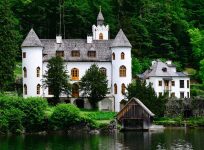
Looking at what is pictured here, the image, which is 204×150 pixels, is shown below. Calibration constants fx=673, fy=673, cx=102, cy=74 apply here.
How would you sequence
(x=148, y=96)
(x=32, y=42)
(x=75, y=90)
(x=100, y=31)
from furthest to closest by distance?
(x=100, y=31), (x=75, y=90), (x=32, y=42), (x=148, y=96)

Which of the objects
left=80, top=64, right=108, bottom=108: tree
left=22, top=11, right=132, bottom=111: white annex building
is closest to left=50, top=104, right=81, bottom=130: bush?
left=80, top=64, right=108, bottom=108: tree

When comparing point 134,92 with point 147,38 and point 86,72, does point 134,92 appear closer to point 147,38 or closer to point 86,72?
point 86,72

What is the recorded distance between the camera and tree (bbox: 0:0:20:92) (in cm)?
9612

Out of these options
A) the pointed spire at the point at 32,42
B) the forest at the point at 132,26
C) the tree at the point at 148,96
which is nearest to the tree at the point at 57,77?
the pointed spire at the point at 32,42

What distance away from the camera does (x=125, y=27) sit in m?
128

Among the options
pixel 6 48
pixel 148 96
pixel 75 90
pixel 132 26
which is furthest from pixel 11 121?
pixel 132 26

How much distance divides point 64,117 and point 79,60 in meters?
20.8

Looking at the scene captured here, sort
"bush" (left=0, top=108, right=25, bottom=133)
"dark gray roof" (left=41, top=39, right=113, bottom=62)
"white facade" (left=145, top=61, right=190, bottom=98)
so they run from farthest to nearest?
"white facade" (left=145, top=61, right=190, bottom=98) < "dark gray roof" (left=41, top=39, right=113, bottom=62) < "bush" (left=0, top=108, right=25, bottom=133)

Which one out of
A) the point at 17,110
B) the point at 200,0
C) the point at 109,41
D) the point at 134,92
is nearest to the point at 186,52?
the point at 200,0

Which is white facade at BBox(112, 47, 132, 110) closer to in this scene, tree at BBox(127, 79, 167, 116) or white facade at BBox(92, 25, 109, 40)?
tree at BBox(127, 79, 167, 116)

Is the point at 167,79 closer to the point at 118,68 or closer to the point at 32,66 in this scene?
A: the point at 118,68

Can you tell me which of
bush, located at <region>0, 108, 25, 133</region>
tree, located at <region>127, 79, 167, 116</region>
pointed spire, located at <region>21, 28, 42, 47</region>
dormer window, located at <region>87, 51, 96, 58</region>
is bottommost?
bush, located at <region>0, 108, 25, 133</region>

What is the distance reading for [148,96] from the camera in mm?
93250

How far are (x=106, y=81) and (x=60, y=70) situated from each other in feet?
23.0
